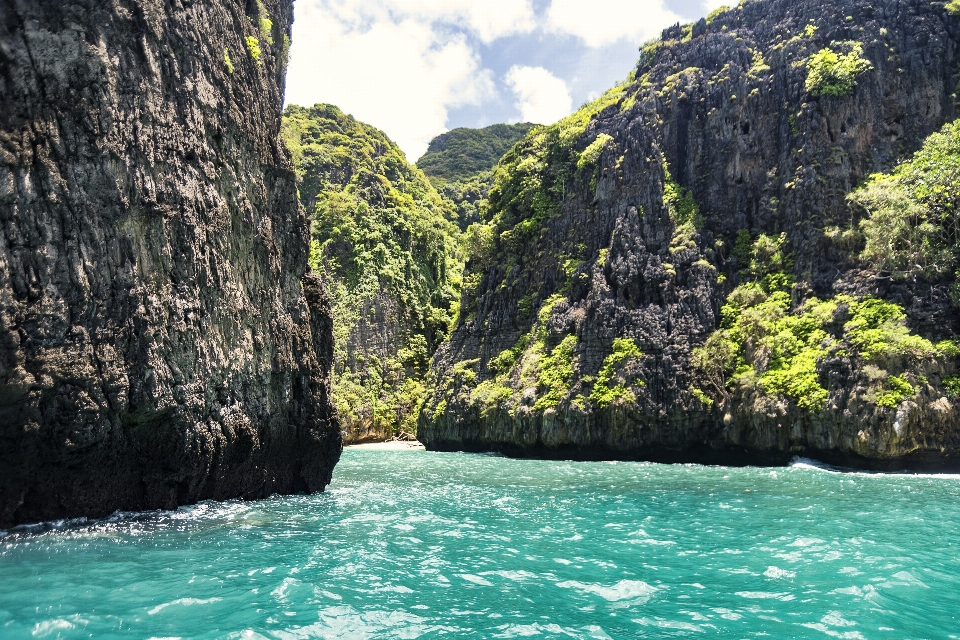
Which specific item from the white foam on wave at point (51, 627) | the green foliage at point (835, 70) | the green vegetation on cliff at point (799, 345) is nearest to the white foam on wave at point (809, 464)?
the green vegetation on cliff at point (799, 345)

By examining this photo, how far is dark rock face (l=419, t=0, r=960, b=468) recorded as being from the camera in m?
31.2

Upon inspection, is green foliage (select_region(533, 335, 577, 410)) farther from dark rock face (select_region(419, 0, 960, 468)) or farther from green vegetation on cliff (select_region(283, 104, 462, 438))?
green vegetation on cliff (select_region(283, 104, 462, 438))

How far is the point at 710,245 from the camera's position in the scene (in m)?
40.8

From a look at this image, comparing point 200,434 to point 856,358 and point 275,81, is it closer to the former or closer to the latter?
point 275,81

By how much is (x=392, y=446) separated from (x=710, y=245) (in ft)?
101

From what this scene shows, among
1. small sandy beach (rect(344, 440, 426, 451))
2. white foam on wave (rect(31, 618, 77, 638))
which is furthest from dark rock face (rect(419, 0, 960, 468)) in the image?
white foam on wave (rect(31, 618, 77, 638))

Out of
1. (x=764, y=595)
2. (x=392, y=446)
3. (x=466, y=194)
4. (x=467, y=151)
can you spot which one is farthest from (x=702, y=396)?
(x=467, y=151)

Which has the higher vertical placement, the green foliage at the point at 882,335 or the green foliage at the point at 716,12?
the green foliage at the point at 716,12

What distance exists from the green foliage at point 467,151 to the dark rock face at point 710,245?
65132mm

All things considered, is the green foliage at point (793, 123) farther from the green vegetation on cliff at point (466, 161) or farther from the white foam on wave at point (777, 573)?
the green vegetation on cliff at point (466, 161)

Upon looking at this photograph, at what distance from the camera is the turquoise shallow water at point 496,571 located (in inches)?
303

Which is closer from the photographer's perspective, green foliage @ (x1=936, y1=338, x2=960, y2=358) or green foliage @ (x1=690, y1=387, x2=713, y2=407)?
green foliage @ (x1=936, y1=338, x2=960, y2=358)

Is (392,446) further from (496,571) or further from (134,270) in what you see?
(496,571)

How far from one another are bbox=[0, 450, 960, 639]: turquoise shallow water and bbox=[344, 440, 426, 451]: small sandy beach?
1286 inches
